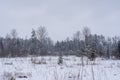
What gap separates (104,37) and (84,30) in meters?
27.8

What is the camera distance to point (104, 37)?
91000 mm

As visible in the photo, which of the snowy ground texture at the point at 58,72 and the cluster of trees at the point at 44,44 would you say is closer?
the snowy ground texture at the point at 58,72

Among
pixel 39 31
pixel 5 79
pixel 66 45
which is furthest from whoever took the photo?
pixel 66 45

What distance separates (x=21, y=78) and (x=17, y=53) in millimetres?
21336

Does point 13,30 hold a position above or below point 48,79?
above

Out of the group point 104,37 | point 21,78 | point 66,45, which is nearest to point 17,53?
point 21,78

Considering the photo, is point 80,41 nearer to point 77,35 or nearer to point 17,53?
point 77,35

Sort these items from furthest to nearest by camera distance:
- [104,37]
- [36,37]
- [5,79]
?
[104,37] → [36,37] → [5,79]

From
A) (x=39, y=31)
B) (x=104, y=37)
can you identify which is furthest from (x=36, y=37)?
(x=104, y=37)

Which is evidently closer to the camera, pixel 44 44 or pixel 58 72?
pixel 58 72

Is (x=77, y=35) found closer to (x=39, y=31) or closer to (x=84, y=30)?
(x=84, y=30)

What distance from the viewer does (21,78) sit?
5.12 meters

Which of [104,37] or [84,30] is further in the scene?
[104,37]

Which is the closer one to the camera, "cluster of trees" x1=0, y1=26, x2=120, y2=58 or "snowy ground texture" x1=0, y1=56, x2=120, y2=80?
"snowy ground texture" x1=0, y1=56, x2=120, y2=80
